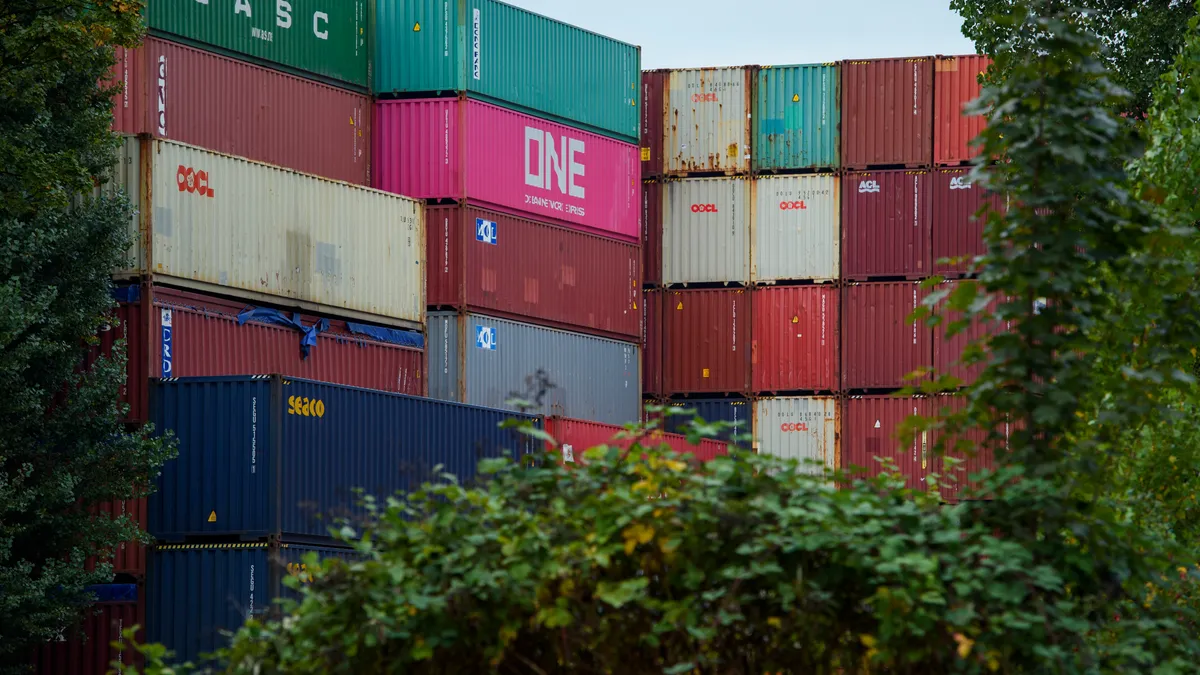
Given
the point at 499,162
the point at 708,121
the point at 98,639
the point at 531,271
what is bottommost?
the point at 98,639

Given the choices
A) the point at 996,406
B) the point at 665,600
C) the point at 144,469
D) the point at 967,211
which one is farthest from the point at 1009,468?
the point at 967,211

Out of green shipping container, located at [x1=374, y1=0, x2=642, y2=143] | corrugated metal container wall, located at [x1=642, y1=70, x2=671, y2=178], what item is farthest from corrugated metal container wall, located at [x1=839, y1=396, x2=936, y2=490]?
green shipping container, located at [x1=374, y1=0, x2=642, y2=143]

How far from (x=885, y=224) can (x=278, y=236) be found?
18.7 metres

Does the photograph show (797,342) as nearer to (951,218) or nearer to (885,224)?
(885,224)

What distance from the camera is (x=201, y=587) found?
28.7m

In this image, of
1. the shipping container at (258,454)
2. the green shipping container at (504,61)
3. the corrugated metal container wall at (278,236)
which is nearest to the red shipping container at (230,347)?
the corrugated metal container wall at (278,236)

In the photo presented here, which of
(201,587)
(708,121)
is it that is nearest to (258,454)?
(201,587)

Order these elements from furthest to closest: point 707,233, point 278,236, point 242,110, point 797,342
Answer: point 707,233 < point 797,342 < point 242,110 < point 278,236

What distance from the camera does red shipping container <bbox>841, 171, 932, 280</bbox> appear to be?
1818 inches

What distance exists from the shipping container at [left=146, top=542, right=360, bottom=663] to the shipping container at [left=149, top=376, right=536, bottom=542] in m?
0.35

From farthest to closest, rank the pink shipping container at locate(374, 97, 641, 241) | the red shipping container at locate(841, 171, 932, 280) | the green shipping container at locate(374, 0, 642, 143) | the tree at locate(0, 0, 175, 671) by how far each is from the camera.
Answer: the red shipping container at locate(841, 171, 932, 280), the green shipping container at locate(374, 0, 642, 143), the pink shipping container at locate(374, 97, 641, 241), the tree at locate(0, 0, 175, 671)

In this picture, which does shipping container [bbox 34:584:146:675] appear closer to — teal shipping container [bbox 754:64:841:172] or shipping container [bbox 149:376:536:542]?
shipping container [bbox 149:376:536:542]

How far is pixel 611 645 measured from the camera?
743 cm

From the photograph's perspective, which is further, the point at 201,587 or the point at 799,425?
the point at 799,425
